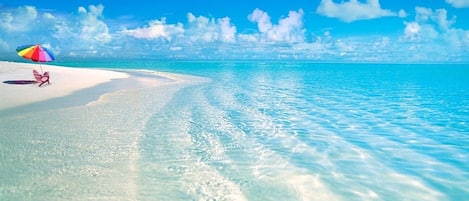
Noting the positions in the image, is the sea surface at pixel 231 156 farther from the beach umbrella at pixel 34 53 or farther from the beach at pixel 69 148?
the beach umbrella at pixel 34 53

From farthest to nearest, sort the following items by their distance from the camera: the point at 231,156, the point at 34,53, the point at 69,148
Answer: the point at 34,53
the point at 69,148
the point at 231,156

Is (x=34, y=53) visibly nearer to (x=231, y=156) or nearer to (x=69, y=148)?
(x=69, y=148)

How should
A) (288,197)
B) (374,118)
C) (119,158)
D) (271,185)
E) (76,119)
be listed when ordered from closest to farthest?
(288,197)
(271,185)
(119,158)
(76,119)
(374,118)

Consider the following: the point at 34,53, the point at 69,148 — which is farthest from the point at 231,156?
the point at 34,53

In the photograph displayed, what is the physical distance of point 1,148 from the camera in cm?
907

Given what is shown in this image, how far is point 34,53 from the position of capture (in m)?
22.2

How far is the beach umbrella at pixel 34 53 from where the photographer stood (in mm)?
22109

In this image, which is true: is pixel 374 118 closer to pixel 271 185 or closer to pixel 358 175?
pixel 358 175

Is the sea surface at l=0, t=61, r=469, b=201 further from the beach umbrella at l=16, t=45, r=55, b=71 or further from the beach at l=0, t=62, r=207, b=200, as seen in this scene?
the beach umbrella at l=16, t=45, r=55, b=71

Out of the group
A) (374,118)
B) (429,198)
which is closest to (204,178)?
(429,198)

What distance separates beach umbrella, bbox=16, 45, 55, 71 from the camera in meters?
22.1

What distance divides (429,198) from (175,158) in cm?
509

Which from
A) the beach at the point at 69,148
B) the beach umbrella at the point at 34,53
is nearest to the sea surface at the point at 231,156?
the beach at the point at 69,148

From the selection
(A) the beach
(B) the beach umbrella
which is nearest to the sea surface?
(A) the beach
